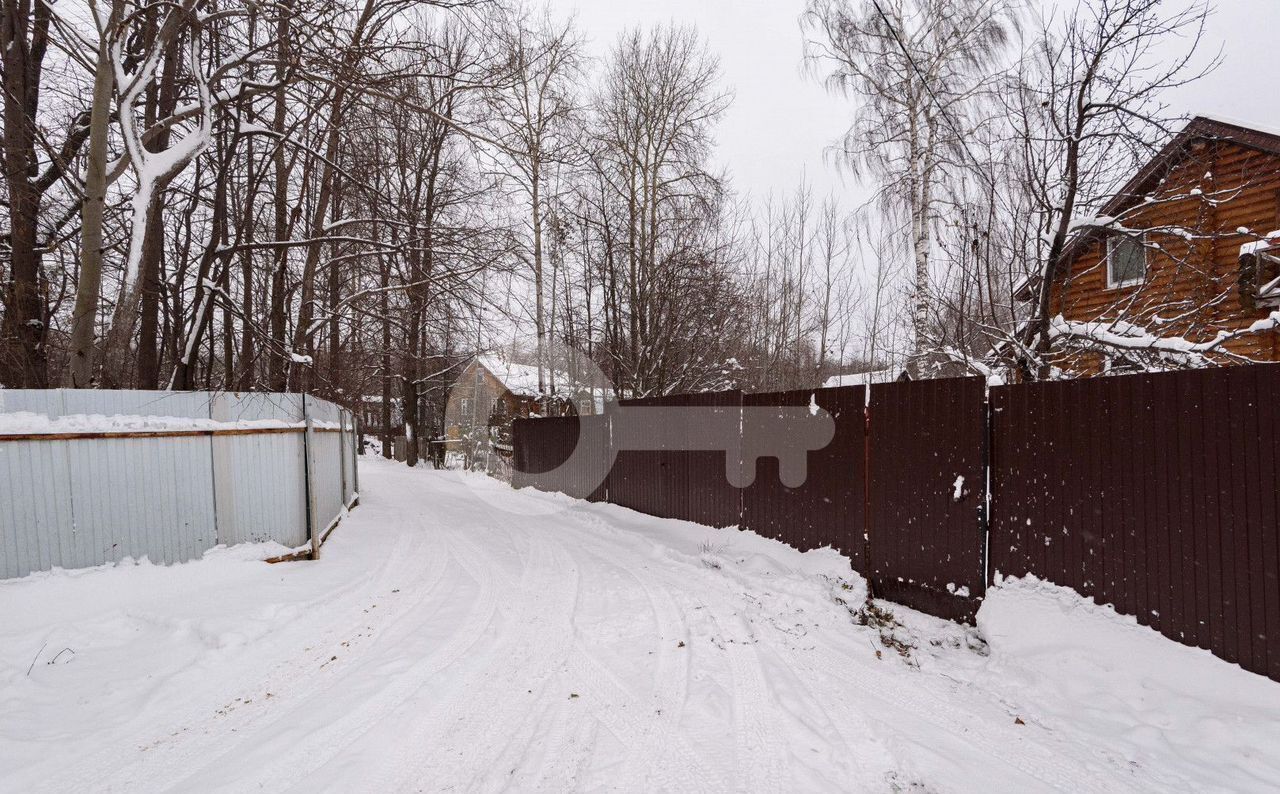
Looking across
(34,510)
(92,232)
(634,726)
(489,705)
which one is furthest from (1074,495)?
(92,232)

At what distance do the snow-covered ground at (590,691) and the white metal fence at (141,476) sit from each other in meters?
0.29

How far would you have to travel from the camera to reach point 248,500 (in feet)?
18.6

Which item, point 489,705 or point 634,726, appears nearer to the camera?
point 634,726

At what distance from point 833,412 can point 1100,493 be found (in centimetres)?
234

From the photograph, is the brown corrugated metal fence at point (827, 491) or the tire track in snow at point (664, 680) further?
the brown corrugated metal fence at point (827, 491)

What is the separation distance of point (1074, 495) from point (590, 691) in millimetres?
3478

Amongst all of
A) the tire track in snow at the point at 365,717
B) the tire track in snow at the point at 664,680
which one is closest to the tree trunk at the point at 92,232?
the tire track in snow at the point at 365,717

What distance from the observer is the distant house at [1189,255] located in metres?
4.91

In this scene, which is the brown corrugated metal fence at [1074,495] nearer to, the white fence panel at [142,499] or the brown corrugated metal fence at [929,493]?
the brown corrugated metal fence at [929,493]

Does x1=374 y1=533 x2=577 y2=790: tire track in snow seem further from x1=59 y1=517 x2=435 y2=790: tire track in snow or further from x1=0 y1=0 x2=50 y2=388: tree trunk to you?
x1=0 y1=0 x2=50 y2=388: tree trunk

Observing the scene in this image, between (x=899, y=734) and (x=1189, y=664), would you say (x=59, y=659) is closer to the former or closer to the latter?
(x=899, y=734)

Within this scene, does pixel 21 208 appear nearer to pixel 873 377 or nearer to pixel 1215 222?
pixel 1215 222

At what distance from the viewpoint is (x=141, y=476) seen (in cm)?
495

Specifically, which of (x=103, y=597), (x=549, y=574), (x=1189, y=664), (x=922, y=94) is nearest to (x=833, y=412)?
(x=1189, y=664)
